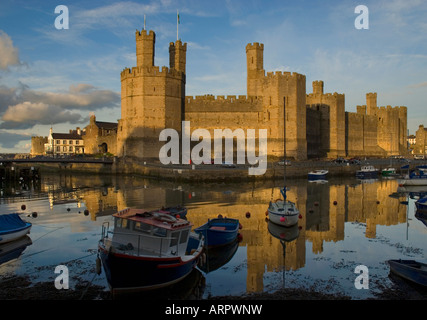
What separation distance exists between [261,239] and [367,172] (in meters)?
29.4

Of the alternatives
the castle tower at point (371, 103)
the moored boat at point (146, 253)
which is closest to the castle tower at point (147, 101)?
the moored boat at point (146, 253)

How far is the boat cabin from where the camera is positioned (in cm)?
816

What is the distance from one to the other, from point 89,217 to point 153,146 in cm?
2192

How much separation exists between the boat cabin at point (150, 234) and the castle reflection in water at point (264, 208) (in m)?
1.90

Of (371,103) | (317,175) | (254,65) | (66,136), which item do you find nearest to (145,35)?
(254,65)

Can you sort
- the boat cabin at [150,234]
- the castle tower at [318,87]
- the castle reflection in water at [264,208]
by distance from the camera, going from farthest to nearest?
the castle tower at [318,87]
the castle reflection in water at [264,208]
the boat cabin at [150,234]

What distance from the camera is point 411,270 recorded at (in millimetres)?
7875

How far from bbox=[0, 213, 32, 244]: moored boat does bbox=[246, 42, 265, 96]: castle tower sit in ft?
109

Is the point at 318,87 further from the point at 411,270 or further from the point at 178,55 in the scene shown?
the point at 411,270

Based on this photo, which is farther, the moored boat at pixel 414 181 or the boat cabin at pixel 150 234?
the moored boat at pixel 414 181

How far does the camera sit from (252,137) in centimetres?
3991

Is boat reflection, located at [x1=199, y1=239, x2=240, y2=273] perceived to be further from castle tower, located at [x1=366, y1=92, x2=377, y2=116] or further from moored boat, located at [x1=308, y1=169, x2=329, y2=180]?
castle tower, located at [x1=366, y1=92, x2=377, y2=116]

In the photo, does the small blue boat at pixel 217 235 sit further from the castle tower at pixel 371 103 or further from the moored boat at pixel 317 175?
the castle tower at pixel 371 103

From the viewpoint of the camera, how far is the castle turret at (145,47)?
37125 millimetres
